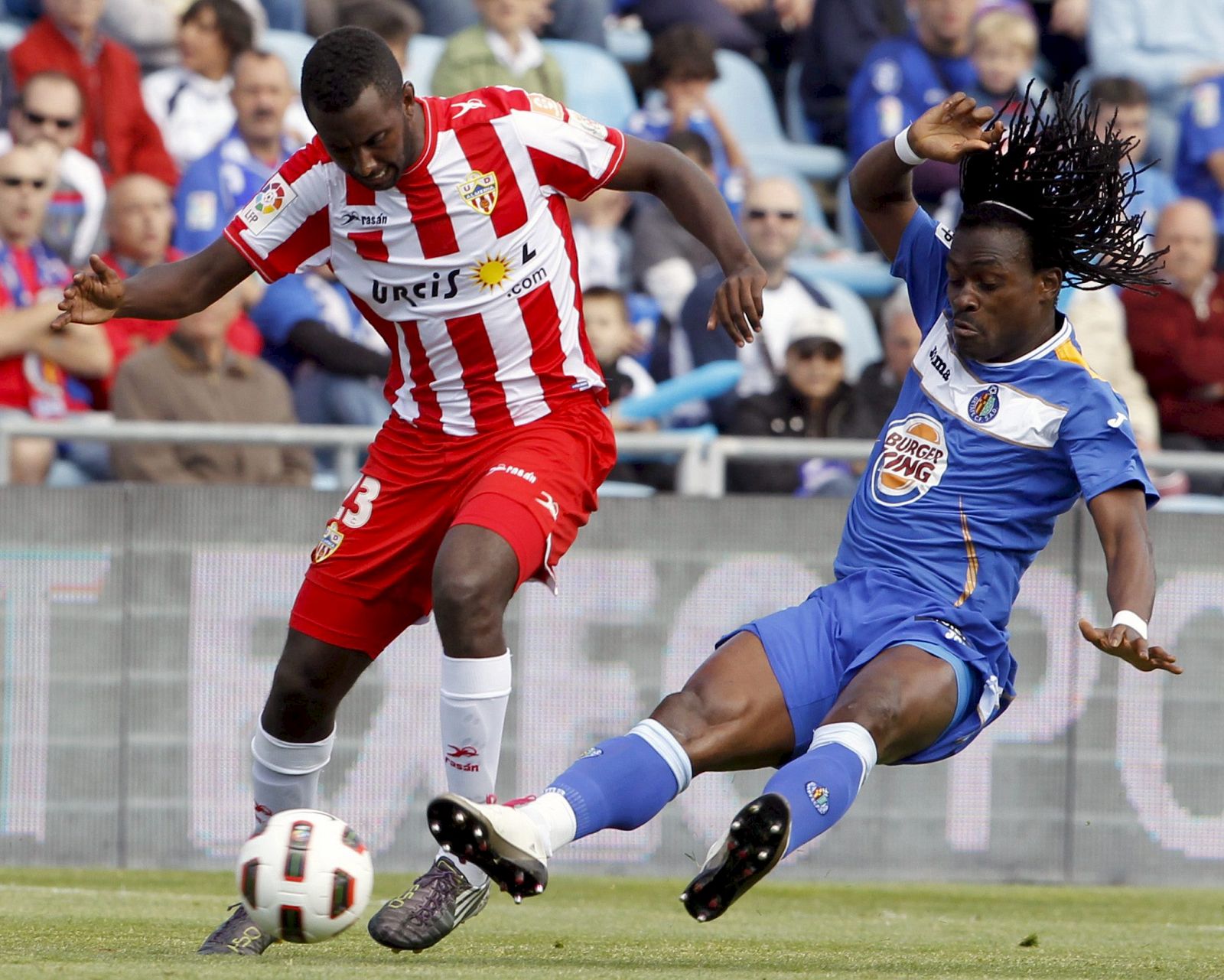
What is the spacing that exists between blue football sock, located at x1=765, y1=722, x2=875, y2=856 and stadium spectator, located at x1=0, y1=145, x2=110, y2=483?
5.46 m

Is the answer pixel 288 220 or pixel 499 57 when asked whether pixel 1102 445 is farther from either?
pixel 499 57

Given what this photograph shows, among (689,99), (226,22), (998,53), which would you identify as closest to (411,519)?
(226,22)

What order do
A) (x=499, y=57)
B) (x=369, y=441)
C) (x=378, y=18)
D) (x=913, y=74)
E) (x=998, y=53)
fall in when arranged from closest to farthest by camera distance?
(x=369, y=441)
(x=378, y=18)
(x=499, y=57)
(x=913, y=74)
(x=998, y=53)

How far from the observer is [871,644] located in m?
5.15

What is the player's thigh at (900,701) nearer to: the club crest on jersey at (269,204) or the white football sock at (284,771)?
the white football sock at (284,771)

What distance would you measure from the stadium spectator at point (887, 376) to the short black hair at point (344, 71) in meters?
5.24

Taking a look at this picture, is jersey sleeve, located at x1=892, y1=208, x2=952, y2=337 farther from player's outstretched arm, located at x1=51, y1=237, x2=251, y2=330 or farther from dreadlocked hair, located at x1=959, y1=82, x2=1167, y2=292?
player's outstretched arm, located at x1=51, y1=237, x2=251, y2=330

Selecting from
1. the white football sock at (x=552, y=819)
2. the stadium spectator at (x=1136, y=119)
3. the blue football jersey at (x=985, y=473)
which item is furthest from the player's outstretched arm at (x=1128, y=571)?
the stadium spectator at (x=1136, y=119)

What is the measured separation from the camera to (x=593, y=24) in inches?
495

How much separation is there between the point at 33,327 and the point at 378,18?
322 cm

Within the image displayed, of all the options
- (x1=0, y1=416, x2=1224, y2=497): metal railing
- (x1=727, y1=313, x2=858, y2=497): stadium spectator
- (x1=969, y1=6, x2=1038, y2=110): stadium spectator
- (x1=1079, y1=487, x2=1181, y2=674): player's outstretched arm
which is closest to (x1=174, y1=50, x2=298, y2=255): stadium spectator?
(x1=0, y1=416, x2=1224, y2=497): metal railing

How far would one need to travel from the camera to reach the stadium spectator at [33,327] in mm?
9375

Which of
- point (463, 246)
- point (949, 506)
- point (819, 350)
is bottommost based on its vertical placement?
point (819, 350)

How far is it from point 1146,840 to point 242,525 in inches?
182
